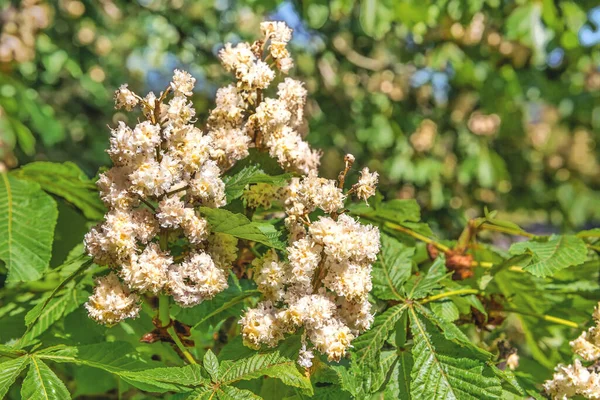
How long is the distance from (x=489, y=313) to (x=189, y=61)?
2.48 meters

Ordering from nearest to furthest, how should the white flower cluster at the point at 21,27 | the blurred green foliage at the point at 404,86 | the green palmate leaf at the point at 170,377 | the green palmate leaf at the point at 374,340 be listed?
the green palmate leaf at the point at 170,377, the green palmate leaf at the point at 374,340, the blurred green foliage at the point at 404,86, the white flower cluster at the point at 21,27

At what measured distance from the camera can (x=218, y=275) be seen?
0.79 metres

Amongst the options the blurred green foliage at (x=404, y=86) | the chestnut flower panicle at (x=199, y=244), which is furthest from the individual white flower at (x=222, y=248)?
the blurred green foliage at (x=404, y=86)

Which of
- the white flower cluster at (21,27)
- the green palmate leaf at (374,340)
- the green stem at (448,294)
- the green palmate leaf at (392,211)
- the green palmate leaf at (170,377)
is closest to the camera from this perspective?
the green palmate leaf at (170,377)

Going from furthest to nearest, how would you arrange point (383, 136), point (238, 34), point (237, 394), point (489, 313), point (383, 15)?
point (238, 34) < point (383, 136) < point (383, 15) < point (489, 313) < point (237, 394)

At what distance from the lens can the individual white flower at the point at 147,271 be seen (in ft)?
2.50

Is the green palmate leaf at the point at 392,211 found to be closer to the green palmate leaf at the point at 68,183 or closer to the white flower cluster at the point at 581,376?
the white flower cluster at the point at 581,376

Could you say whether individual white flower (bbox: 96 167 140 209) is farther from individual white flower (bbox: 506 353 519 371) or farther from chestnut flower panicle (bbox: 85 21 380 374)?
individual white flower (bbox: 506 353 519 371)

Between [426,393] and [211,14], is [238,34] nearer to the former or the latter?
[211,14]

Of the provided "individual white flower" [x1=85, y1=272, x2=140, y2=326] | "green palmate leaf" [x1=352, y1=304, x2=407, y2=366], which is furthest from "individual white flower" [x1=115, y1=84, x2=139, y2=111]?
"green palmate leaf" [x1=352, y1=304, x2=407, y2=366]

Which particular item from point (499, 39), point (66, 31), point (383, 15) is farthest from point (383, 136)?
point (66, 31)

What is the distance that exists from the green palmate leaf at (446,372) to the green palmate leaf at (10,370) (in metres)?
0.48

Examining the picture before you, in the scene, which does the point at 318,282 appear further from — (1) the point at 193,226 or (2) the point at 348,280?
(1) the point at 193,226

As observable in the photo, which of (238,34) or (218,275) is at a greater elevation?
(238,34)
